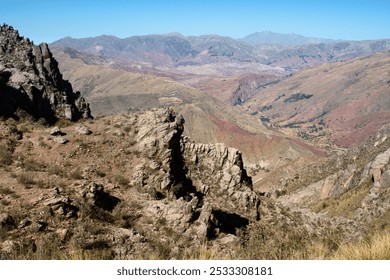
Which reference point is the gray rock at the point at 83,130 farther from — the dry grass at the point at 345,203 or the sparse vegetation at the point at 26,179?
the dry grass at the point at 345,203

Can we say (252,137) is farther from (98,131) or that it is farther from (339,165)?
(98,131)

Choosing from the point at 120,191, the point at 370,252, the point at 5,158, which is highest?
the point at 5,158

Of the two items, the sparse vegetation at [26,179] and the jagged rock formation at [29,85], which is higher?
the jagged rock formation at [29,85]

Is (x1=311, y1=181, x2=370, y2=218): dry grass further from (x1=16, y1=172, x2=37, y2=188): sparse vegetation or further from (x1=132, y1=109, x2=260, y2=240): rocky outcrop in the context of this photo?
(x1=16, y1=172, x2=37, y2=188): sparse vegetation

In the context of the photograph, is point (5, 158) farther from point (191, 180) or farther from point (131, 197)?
point (191, 180)

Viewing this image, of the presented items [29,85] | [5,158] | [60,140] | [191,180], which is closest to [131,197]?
[5,158]

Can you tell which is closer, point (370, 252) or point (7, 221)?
point (370, 252)

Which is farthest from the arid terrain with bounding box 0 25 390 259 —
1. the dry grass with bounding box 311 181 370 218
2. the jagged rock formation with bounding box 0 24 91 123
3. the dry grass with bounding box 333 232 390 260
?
the dry grass with bounding box 311 181 370 218

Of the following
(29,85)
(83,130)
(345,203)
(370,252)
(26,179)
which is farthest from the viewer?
(345,203)

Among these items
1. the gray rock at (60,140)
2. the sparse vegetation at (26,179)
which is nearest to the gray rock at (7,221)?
the sparse vegetation at (26,179)
